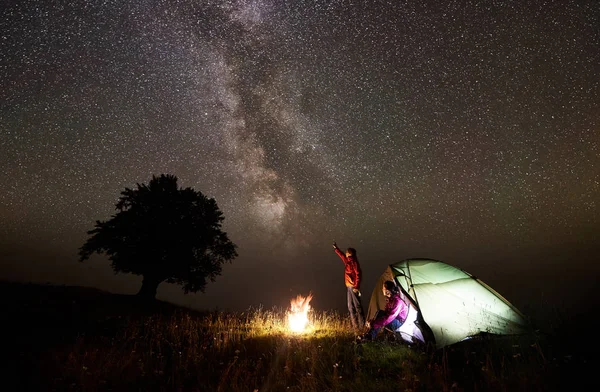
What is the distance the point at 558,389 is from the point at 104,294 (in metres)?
22.5

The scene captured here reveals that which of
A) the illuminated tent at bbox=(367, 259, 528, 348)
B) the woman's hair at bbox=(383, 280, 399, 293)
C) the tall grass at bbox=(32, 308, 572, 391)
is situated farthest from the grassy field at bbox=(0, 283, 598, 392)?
the woman's hair at bbox=(383, 280, 399, 293)

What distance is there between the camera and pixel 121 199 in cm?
2138

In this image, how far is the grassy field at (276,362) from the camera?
14.9 ft

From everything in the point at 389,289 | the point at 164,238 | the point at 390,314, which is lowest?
the point at 390,314

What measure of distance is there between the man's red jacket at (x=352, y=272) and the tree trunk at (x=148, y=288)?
16.2 meters

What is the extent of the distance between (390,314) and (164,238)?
17353mm

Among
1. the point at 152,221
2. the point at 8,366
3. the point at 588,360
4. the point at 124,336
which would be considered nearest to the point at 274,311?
the point at 124,336

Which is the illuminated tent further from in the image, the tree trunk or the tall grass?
the tree trunk

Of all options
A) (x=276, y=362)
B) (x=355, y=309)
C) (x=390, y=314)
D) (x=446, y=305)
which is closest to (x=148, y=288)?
(x=355, y=309)

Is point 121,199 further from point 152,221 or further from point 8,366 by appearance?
point 8,366

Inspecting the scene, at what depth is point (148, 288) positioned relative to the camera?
2173 cm

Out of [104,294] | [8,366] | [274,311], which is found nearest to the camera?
[8,366]

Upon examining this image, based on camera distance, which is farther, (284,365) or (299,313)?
(299,313)

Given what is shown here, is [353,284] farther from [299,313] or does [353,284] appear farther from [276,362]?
[276,362]
